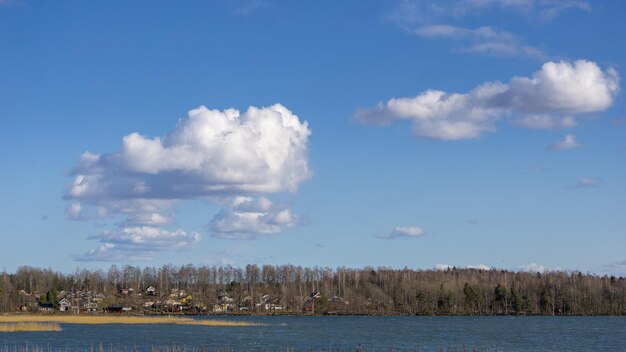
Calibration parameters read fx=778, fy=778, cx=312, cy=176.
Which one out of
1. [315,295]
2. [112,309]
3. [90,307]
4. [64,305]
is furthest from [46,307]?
[315,295]

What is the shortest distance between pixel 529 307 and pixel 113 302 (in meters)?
92.9

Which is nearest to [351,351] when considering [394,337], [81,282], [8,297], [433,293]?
[394,337]

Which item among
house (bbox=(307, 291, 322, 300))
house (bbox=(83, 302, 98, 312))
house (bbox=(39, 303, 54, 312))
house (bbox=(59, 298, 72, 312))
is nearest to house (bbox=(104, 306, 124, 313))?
house (bbox=(83, 302, 98, 312))

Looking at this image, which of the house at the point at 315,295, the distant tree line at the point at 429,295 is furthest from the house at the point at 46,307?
the house at the point at 315,295

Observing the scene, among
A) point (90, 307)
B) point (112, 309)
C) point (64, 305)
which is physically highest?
point (64, 305)

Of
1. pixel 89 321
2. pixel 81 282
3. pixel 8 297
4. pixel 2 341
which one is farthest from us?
pixel 81 282

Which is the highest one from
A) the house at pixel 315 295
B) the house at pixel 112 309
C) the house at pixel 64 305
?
the house at pixel 315 295

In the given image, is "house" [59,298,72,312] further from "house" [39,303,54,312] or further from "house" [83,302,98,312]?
"house" [83,302,98,312]

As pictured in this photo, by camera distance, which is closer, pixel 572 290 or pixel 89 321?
pixel 89 321

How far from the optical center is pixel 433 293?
564 feet

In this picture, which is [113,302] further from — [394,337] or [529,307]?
[394,337]

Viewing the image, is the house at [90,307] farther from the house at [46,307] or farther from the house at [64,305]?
the house at [46,307]

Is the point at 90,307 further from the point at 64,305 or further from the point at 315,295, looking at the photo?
the point at 315,295

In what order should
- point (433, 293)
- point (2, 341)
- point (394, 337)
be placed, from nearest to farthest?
point (2, 341) → point (394, 337) → point (433, 293)
